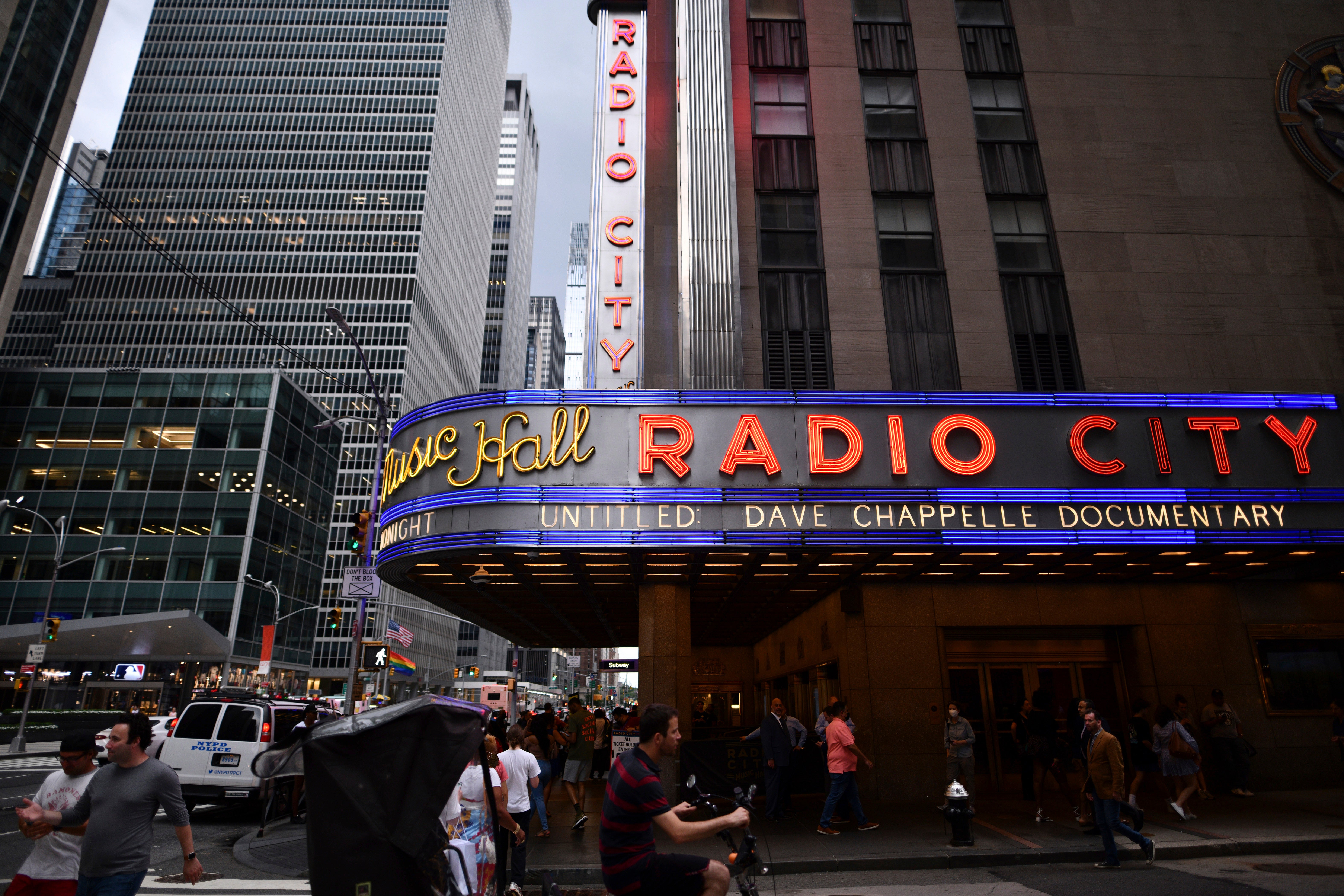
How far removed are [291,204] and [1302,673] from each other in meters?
130

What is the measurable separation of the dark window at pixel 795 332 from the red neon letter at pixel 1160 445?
6627mm

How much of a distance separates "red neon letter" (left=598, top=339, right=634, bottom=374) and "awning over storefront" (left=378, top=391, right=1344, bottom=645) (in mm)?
3619

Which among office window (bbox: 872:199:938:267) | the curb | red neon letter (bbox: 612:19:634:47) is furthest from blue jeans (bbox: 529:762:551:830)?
red neon letter (bbox: 612:19:634:47)

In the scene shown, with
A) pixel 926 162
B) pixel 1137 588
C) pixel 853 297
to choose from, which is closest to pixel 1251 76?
pixel 926 162

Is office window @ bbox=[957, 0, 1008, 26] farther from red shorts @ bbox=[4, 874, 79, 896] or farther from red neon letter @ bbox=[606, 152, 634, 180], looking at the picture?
red shorts @ bbox=[4, 874, 79, 896]

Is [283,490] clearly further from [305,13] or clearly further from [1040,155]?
[305,13]

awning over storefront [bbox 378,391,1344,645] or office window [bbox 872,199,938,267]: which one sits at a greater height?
office window [bbox 872,199,938,267]

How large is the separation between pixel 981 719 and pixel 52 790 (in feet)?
56.7

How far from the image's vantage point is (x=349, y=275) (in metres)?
115

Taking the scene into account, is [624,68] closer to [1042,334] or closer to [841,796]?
[1042,334]

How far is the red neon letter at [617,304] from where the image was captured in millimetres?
19250

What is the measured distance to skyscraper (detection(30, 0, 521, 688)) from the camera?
110562 mm

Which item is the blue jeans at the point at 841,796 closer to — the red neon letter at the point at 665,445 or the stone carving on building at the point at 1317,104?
the red neon letter at the point at 665,445

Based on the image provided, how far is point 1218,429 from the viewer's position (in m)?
15.1
